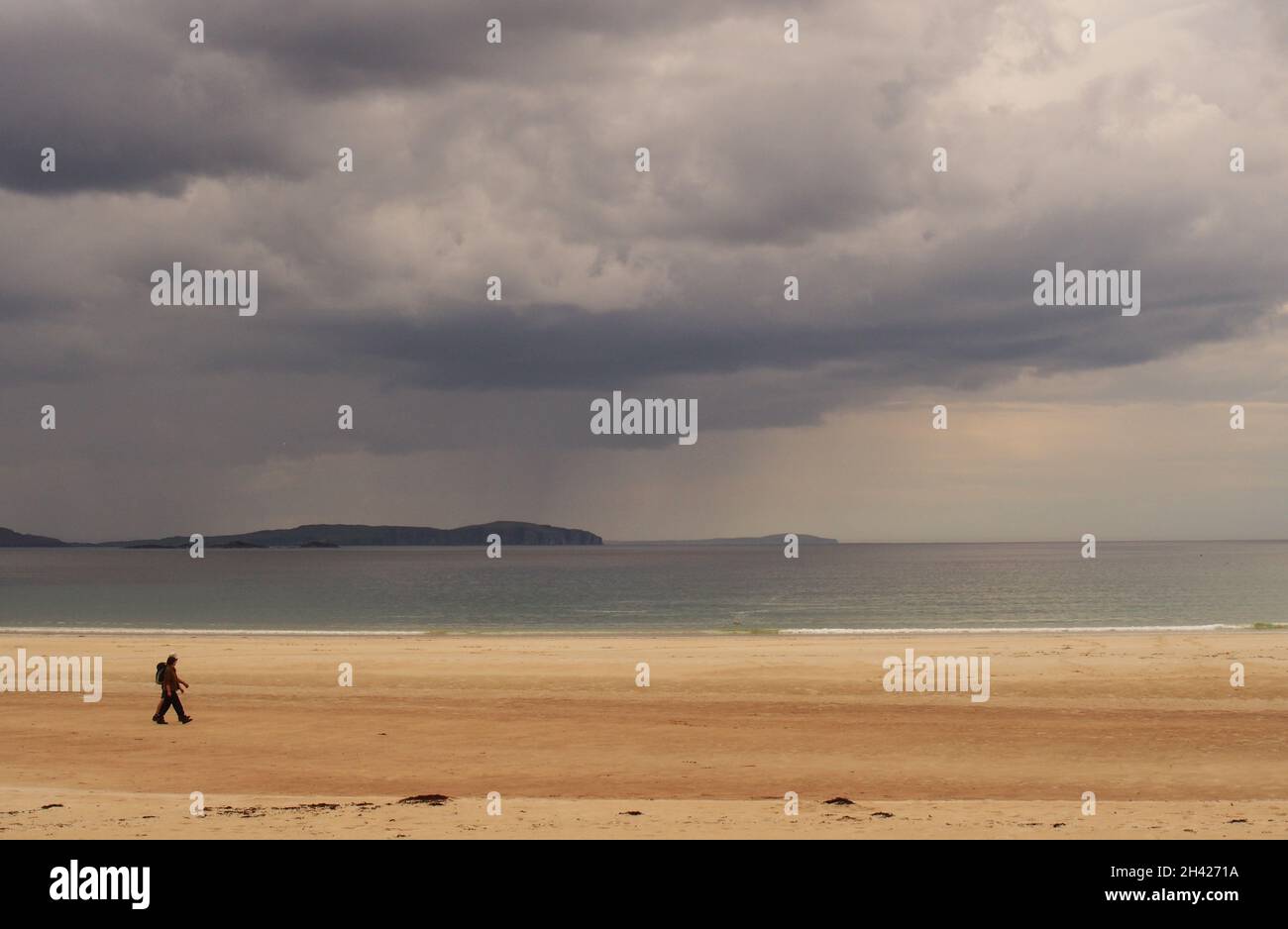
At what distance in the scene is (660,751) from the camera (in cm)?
1939

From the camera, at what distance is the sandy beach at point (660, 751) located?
13.1 metres

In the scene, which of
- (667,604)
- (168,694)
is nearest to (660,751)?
(168,694)

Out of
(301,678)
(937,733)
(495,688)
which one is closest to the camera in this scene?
(937,733)

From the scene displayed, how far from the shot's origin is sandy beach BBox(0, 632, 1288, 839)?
13.1m

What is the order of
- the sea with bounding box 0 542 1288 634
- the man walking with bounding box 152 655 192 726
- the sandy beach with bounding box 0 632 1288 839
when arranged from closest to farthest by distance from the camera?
the sandy beach with bounding box 0 632 1288 839, the man walking with bounding box 152 655 192 726, the sea with bounding box 0 542 1288 634

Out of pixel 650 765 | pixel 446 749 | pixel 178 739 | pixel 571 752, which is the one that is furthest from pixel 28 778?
pixel 650 765

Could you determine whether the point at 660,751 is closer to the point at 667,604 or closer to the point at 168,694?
the point at 168,694

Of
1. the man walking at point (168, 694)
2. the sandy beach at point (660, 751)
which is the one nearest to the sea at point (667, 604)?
the sandy beach at point (660, 751)

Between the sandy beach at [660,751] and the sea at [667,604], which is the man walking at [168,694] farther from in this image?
the sea at [667,604]

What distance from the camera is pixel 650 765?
18.0 m

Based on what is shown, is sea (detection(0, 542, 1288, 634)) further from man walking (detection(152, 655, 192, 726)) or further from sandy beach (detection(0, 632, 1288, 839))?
man walking (detection(152, 655, 192, 726))

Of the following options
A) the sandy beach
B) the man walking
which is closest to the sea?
the sandy beach

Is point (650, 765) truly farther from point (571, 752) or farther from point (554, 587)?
point (554, 587)

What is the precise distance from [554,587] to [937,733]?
96290 millimetres
